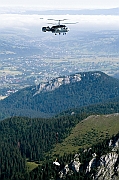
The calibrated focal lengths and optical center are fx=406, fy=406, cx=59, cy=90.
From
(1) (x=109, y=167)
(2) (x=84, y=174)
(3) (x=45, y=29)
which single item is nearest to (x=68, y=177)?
(2) (x=84, y=174)

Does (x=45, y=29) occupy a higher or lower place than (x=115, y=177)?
higher

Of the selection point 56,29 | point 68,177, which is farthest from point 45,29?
point 68,177

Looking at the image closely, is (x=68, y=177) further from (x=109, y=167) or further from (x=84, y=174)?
(x=109, y=167)

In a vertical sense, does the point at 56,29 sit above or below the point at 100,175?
above

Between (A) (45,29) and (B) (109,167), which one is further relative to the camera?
(B) (109,167)

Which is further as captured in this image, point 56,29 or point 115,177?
point 115,177

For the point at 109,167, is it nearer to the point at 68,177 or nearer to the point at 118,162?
the point at 118,162

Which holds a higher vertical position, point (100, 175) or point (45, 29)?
point (45, 29)

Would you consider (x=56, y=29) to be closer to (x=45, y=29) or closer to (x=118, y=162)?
(x=45, y=29)
